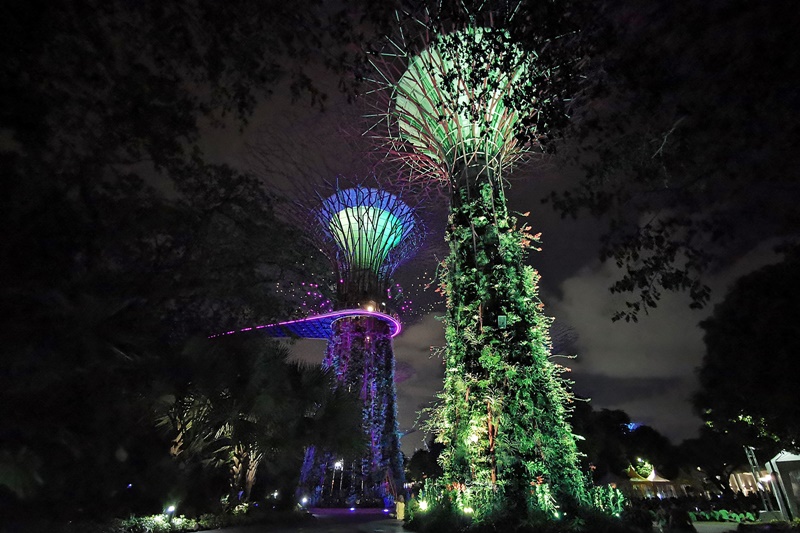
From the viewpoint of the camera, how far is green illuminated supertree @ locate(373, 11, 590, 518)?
28.4ft

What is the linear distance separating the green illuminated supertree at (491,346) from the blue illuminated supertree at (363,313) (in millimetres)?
15399

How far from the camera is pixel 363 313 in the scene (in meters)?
27.2

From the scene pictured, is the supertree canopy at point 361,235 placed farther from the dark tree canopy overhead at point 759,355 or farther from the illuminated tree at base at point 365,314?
the dark tree canopy overhead at point 759,355

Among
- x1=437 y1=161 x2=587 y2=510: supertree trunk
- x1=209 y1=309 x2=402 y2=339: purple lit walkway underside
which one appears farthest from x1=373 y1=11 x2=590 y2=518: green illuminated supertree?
x1=209 y1=309 x2=402 y2=339: purple lit walkway underside

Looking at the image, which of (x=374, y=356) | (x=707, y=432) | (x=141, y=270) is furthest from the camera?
(x=707, y=432)

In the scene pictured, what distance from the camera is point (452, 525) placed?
8797 mm

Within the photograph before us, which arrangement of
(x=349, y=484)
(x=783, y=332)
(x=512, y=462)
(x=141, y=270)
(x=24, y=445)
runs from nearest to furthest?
(x=24, y=445), (x=512, y=462), (x=141, y=270), (x=783, y=332), (x=349, y=484)

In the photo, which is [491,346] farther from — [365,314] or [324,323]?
[324,323]

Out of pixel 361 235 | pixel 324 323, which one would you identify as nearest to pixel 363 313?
pixel 361 235

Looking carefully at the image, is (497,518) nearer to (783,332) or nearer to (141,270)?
(141,270)

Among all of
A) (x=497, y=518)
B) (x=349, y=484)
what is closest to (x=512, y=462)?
(x=497, y=518)

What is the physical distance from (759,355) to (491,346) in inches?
451

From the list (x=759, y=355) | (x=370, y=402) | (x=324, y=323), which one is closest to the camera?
(x=759, y=355)

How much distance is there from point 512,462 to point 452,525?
1.69 metres
